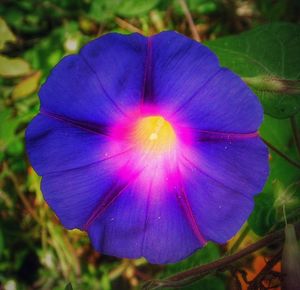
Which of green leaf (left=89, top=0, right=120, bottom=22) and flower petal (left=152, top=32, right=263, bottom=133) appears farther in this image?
green leaf (left=89, top=0, right=120, bottom=22)

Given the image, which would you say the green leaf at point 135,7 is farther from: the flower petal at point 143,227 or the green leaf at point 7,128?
the flower petal at point 143,227

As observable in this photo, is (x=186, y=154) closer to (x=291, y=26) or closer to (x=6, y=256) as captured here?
(x=291, y=26)

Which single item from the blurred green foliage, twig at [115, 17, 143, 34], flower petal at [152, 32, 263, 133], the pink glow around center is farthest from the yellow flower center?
twig at [115, 17, 143, 34]

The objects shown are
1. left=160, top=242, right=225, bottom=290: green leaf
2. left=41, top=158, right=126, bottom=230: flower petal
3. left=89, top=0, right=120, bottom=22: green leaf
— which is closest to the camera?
left=41, top=158, right=126, bottom=230: flower petal

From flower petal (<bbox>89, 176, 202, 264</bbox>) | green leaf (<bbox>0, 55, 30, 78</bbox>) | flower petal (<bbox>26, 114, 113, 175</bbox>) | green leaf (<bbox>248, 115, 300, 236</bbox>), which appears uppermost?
flower petal (<bbox>26, 114, 113, 175</bbox>)

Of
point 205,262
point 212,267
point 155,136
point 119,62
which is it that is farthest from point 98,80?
point 205,262

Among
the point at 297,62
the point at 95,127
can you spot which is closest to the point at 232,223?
the point at 95,127

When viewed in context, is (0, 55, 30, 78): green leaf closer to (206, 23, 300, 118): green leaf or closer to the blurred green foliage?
the blurred green foliage

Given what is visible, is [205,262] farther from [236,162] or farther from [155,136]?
[236,162]
